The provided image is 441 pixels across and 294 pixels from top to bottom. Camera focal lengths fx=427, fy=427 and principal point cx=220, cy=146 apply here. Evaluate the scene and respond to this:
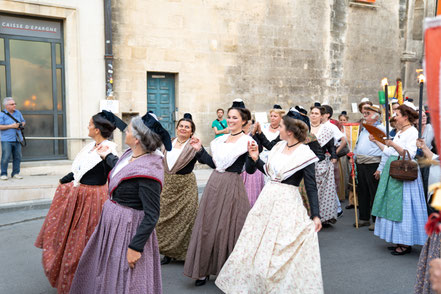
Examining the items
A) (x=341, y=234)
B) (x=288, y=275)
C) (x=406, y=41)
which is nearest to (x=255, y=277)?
(x=288, y=275)

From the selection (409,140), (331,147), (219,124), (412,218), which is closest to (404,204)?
(412,218)

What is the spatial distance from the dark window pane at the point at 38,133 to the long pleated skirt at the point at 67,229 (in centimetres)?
670

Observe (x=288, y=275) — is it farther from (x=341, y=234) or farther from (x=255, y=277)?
(x=341, y=234)

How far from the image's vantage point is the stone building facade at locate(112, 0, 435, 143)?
35.2 ft

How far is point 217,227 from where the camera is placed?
13.6 feet

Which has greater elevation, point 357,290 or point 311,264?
point 311,264

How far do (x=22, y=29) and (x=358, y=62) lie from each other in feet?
34.5

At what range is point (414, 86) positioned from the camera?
53.2 feet

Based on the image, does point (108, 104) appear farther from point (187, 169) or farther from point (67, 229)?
point (67, 229)

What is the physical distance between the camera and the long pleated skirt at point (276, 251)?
11.5 ft

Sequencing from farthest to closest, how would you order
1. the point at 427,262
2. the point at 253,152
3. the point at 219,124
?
the point at 219,124 → the point at 253,152 → the point at 427,262

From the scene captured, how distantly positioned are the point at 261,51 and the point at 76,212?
31.9 ft

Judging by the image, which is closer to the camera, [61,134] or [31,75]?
[31,75]

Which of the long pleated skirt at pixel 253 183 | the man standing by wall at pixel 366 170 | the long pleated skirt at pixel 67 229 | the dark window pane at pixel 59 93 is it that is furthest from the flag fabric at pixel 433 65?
the dark window pane at pixel 59 93
